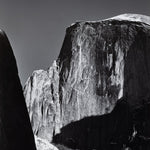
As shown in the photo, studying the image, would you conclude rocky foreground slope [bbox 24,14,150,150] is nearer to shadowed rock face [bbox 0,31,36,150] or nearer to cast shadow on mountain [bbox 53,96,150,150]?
cast shadow on mountain [bbox 53,96,150,150]

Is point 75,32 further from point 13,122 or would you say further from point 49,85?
point 13,122

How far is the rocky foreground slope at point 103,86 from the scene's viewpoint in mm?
25344

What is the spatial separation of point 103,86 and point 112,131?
2.66m

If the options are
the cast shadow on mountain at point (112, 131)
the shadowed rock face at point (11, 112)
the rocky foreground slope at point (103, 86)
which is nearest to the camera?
the shadowed rock face at point (11, 112)

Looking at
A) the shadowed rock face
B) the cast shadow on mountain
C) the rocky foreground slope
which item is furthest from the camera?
the rocky foreground slope

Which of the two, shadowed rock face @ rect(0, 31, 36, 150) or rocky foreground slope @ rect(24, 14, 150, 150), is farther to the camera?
rocky foreground slope @ rect(24, 14, 150, 150)

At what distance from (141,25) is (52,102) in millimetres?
7479

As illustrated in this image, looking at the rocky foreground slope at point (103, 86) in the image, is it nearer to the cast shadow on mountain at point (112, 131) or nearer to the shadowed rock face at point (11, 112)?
the cast shadow on mountain at point (112, 131)

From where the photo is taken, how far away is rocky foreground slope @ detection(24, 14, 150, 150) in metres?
25.3

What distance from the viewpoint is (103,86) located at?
85.3ft

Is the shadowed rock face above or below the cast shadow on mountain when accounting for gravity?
above

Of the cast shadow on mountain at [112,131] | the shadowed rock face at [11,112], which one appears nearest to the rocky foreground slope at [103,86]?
the cast shadow on mountain at [112,131]

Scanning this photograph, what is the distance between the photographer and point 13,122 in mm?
2375

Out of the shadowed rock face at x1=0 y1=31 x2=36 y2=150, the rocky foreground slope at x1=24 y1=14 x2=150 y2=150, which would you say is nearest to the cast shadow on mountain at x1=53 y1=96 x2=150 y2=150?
the rocky foreground slope at x1=24 y1=14 x2=150 y2=150
